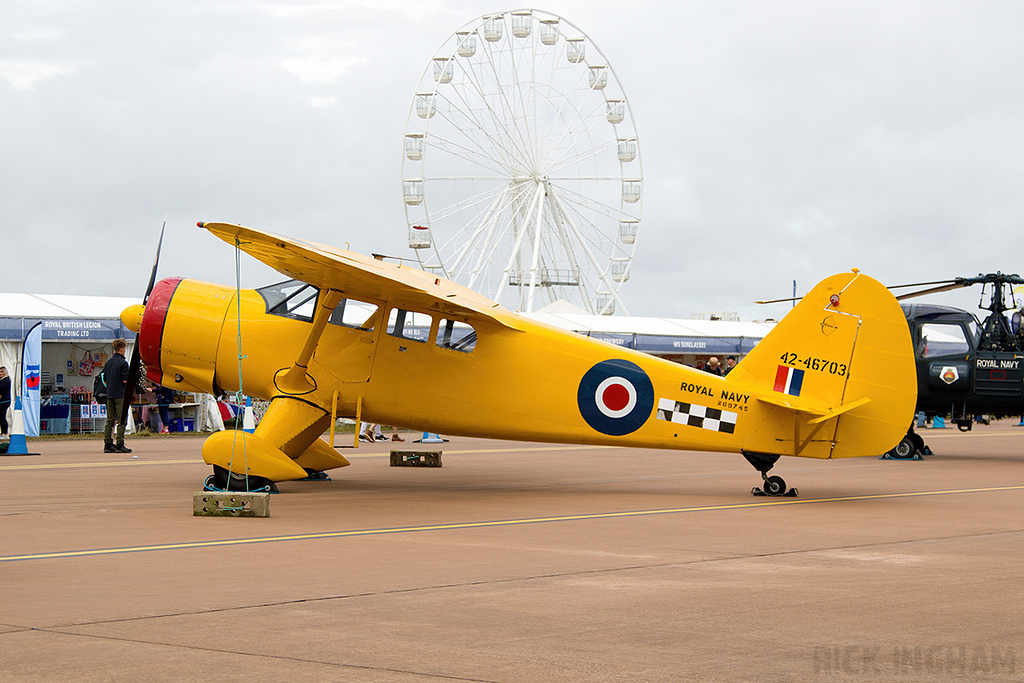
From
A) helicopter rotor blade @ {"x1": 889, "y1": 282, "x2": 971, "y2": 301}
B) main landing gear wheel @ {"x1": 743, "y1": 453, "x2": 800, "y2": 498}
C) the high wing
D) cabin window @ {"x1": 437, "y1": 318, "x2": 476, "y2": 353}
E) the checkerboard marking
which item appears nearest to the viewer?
the high wing

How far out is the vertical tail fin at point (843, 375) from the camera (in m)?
12.1

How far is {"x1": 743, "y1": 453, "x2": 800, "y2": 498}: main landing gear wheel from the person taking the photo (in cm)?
1267

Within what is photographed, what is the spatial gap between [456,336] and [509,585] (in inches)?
246

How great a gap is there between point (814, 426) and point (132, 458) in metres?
11.7

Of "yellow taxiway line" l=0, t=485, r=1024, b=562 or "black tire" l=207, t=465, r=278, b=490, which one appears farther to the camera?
"black tire" l=207, t=465, r=278, b=490

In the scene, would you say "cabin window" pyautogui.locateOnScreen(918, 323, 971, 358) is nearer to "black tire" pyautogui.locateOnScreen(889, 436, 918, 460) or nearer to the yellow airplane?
"black tire" pyautogui.locateOnScreen(889, 436, 918, 460)

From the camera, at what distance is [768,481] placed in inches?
508

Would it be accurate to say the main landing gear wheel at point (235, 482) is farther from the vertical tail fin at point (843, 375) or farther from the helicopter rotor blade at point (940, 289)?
the helicopter rotor blade at point (940, 289)

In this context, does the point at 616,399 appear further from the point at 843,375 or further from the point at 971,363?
the point at 971,363

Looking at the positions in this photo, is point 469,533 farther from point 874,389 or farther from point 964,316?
point 964,316

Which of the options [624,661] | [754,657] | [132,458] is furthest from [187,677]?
[132,458]

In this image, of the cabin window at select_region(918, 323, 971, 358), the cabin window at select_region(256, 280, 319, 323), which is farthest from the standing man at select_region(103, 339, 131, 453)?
the cabin window at select_region(918, 323, 971, 358)

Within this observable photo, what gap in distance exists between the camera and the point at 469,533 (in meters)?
9.43

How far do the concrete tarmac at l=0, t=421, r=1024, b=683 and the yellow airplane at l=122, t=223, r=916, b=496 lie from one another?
32.3 inches
